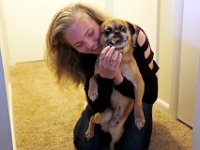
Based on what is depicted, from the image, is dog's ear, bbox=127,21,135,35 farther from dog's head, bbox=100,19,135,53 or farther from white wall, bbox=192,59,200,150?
white wall, bbox=192,59,200,150

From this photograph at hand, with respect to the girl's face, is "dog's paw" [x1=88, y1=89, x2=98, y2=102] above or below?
below

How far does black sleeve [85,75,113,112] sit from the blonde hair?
0.31 feet

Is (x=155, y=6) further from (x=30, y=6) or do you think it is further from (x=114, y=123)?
(x=30, y=6)

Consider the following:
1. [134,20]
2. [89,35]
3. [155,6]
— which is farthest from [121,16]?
[89,35]

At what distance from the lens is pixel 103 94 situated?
3.96 feet

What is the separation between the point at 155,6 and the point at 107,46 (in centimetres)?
80

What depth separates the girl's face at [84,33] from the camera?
105 centimetres

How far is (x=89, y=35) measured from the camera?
1.05 metres

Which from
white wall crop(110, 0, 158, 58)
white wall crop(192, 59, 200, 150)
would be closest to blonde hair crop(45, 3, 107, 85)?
white wall crop(192, 59, 200, 150)

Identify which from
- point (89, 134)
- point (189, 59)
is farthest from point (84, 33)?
point (189, 59)

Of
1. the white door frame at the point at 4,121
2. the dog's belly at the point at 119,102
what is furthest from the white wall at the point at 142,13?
the white door frame at the point at 4,121

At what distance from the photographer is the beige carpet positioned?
4.90ft

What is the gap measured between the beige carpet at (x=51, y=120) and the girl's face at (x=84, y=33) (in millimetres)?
379

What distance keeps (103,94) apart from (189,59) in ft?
1.84
